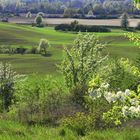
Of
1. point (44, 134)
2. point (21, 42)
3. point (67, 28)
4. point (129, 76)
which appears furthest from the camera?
point (67, 28)

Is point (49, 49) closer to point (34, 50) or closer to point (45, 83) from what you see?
point (34, 50)

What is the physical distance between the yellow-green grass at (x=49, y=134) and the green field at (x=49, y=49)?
202 feet

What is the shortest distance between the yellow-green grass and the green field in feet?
202

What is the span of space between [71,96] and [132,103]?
36.9ft

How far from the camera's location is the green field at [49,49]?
84875 millimetres

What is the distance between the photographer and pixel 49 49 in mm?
116812

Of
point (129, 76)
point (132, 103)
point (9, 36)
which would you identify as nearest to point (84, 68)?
point (129, 76)

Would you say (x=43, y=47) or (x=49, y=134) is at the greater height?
(x=49, y=134)

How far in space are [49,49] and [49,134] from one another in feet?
351

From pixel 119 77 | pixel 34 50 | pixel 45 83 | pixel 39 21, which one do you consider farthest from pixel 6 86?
pixel 39 21

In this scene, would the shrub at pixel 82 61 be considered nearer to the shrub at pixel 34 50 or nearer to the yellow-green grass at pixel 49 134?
the yellow-green grass at pixel 49 134

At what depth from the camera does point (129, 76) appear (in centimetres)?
2406

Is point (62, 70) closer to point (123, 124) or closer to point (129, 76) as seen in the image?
point (129, 76)

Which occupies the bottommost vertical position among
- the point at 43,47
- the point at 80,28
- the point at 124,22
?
the point at 80,28
